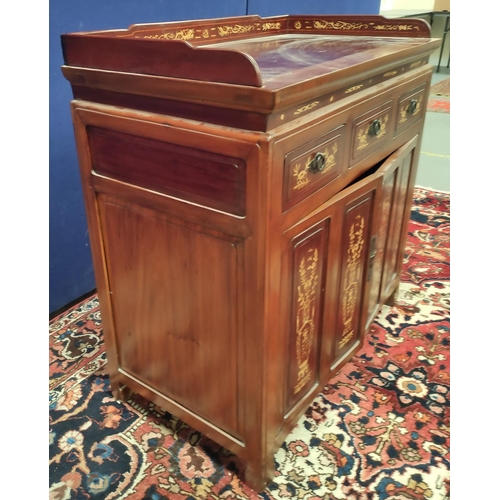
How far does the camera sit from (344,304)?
127 cm

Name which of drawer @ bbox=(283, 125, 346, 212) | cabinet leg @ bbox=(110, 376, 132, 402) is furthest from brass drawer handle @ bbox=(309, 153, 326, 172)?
cabinet leg @ bbox=(110, 376, 132, 402)

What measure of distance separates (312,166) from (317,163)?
1cm

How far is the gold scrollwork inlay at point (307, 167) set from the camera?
2.83 feet

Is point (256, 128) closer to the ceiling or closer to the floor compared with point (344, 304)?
closer to the ceiling

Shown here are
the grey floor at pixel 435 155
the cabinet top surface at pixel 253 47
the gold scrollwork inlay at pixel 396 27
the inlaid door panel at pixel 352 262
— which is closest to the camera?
the cabinet top surface at pixel 253 47

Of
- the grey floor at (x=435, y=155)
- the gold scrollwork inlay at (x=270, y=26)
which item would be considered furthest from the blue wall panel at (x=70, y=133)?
the grey floor at (x=435, y=155)

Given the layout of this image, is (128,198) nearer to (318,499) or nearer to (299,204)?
(299,204)

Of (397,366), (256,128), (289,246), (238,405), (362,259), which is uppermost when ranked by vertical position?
(256,128)

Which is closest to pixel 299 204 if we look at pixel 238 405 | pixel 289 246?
pixel 289 246

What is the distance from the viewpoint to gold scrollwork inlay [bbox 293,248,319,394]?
3.34ft

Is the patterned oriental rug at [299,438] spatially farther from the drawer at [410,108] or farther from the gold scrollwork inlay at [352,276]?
the drawer at [410,108]

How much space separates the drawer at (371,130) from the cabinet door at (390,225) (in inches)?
3.1

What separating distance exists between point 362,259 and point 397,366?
0.43m

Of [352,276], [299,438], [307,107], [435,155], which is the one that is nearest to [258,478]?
[299,438]
